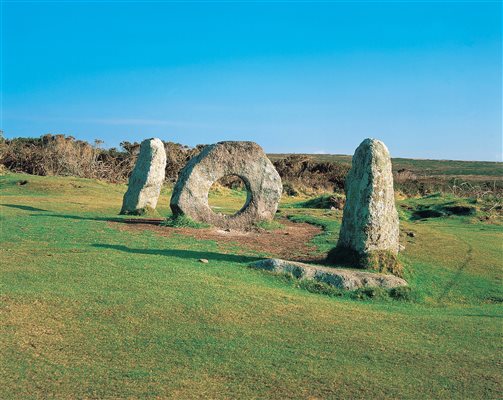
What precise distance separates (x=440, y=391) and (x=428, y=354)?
1345 mm

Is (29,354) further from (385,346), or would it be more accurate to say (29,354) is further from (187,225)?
(187,225)

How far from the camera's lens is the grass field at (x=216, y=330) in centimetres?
698

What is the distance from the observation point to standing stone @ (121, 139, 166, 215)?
23.8m

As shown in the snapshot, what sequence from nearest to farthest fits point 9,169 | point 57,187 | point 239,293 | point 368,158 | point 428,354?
point 428,354 < point 239,293 < point 368,158 < point 57,187 < point 9,169

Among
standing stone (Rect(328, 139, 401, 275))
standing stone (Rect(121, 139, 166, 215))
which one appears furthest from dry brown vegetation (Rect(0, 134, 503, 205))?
standing stone (Rect(328, 139, 401, 275))

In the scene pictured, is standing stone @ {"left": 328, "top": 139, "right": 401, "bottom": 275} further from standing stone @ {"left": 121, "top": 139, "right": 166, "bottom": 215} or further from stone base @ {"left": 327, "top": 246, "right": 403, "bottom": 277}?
standing stone @ {"left": 121, "top": 139, "right": 166, "bottom": 215}

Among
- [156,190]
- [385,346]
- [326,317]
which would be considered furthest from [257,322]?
[156,190]

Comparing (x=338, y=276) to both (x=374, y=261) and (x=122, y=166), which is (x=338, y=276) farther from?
(x=122, y=166)

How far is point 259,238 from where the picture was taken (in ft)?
65.3

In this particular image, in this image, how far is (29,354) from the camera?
7441 millimetres

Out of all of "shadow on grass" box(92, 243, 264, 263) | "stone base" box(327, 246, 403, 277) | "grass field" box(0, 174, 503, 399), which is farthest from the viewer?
"shadow on grass" box(92, 243, 264, 263)

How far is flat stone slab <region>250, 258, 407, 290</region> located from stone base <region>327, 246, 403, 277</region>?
3.56ft

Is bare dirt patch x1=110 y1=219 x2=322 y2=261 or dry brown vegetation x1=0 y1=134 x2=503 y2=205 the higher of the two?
dry brown vegetation x1=0 y1=134 x2=503 y2=205

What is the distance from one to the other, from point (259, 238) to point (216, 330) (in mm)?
11266
